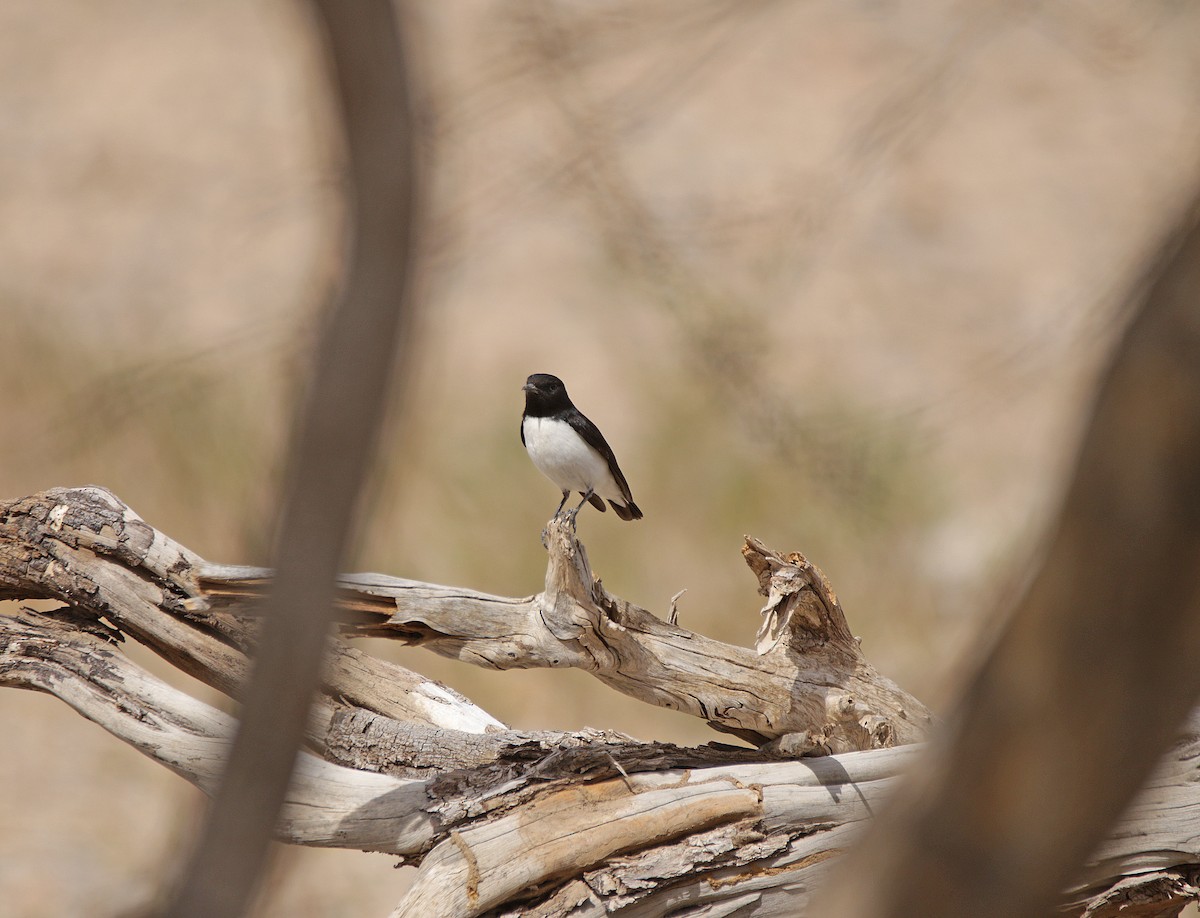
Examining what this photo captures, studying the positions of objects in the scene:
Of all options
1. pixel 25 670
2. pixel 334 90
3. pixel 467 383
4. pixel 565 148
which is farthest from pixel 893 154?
pixel 467 383

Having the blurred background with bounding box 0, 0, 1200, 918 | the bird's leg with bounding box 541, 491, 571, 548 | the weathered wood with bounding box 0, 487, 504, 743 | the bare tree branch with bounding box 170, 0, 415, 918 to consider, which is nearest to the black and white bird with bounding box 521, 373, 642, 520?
the bird's leg with bounding box 541, 491, 571, 548

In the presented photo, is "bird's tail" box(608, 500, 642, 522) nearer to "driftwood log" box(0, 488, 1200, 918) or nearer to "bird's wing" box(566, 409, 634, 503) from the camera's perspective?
"bird's wing" box(566, 409, 634, 503)

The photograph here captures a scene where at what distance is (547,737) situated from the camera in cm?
355

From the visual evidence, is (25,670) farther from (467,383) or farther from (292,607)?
(467,383)

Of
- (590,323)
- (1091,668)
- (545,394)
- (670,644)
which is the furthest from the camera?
(590,323)

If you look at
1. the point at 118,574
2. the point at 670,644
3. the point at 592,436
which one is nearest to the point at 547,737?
the point at 670,644

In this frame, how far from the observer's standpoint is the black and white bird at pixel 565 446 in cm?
496

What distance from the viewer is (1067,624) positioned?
28.6 inches

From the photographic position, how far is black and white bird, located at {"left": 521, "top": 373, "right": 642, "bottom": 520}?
4.96 meters

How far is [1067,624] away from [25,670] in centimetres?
337

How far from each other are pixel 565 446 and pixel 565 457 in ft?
0.16

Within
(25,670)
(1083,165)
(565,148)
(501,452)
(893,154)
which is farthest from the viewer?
(1083,165)

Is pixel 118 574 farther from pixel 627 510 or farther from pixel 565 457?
pixel 627 510

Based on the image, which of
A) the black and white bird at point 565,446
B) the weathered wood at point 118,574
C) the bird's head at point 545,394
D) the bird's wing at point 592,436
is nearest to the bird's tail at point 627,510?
the black and white bird at point 565,446
